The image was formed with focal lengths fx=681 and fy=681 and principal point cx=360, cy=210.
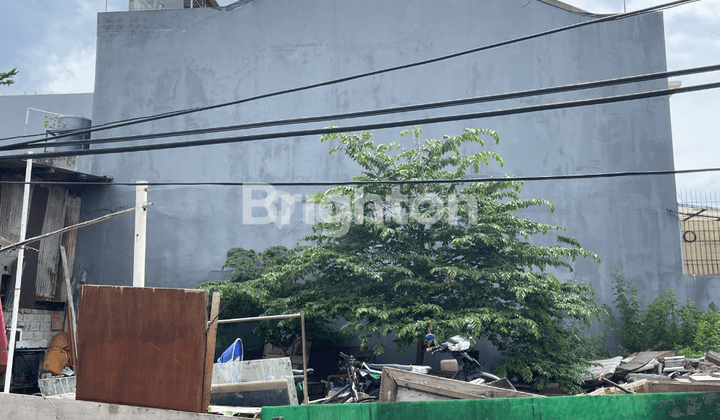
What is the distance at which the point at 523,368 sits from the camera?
14016mm

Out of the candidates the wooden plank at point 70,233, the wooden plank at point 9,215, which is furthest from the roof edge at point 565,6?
the wooden plank at point 9,215

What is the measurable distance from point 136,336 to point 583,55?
17797 mm

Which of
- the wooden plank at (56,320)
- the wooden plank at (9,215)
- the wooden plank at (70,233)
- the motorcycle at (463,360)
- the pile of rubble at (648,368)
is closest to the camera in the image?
the motorcycle at (463,360)

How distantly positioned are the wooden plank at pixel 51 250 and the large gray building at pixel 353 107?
1327 mm

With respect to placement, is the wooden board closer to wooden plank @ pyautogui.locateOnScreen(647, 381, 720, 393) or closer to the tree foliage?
wooden plank @ pyautogui.locateOnScreen(647, 381, 720, 393)

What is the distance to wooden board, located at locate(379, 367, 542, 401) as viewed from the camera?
7562mm

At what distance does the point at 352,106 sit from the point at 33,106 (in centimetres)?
1589

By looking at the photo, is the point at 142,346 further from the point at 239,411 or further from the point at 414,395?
the point at 414,395

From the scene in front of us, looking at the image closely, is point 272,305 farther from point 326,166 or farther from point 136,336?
point 136,336

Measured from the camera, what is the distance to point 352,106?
21.2 meters

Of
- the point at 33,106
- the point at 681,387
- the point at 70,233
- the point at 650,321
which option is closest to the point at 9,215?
the point at 70,233

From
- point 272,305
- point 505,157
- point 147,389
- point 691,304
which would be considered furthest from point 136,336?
point 691,304

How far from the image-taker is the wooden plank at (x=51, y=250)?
18.5 meters

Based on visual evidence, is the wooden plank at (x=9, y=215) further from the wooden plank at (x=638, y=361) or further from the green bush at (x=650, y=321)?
the green bush at (x=650, y=321)
